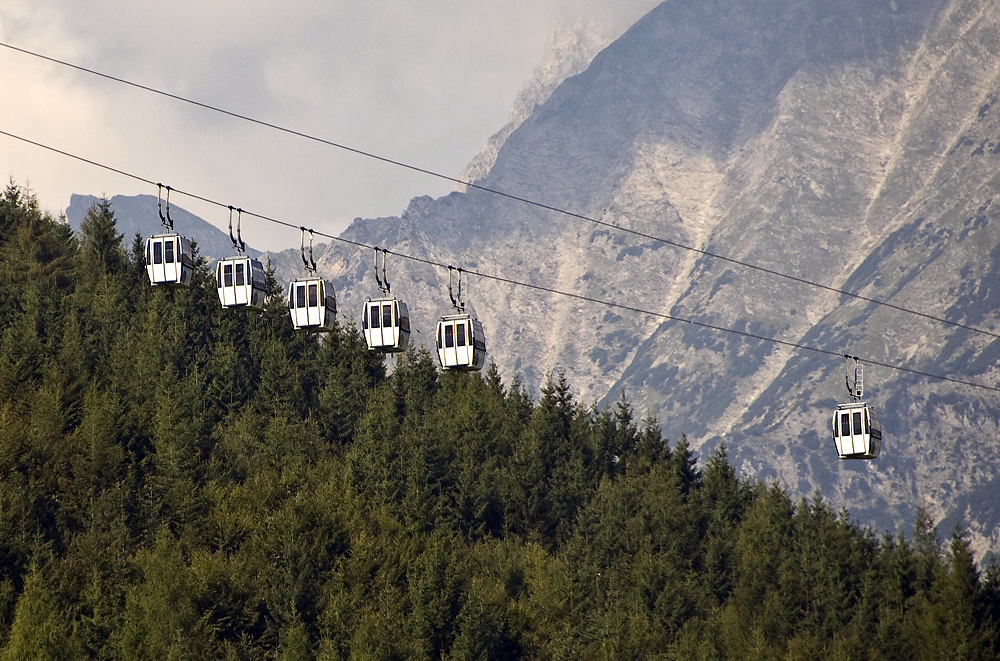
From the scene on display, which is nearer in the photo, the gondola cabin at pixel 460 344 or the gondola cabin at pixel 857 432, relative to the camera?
the gondola cabin at pixel 460 344

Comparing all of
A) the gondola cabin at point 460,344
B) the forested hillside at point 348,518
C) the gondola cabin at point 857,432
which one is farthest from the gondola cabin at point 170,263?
the gondola cabin at point 857,432

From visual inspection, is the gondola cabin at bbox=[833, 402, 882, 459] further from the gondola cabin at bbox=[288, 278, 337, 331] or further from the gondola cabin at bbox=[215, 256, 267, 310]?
the gondola cabin at bbox=[215, 256, 267, 310]

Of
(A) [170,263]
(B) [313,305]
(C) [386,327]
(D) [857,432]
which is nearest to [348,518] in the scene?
(B) [313,305]

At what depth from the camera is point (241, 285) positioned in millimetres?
62875

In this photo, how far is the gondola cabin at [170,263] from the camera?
61.5 m

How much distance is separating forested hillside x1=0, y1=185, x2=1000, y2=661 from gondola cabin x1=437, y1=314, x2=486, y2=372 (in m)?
30.3

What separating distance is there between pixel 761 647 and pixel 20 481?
176 feet

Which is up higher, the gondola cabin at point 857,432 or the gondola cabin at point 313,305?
the gondola cabin at point 313,305

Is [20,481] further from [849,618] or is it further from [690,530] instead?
[849,618]

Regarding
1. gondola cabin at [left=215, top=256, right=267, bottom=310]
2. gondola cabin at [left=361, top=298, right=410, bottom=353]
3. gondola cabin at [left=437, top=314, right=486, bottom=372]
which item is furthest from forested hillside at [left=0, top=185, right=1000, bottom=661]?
gondola cabin at [left=437, top=314, right=486, bottom=372]

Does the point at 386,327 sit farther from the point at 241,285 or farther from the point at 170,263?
the point at 170,263

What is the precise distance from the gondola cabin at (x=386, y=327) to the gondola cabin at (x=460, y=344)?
1.64m

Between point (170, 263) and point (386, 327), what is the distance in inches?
384

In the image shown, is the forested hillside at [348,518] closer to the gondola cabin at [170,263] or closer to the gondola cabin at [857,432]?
the gondola cabin at [170,263]
